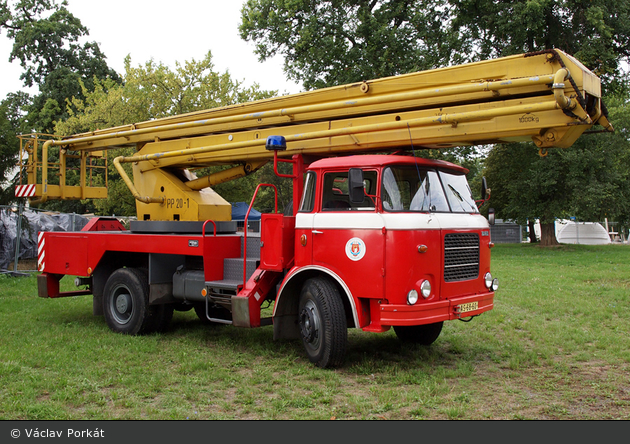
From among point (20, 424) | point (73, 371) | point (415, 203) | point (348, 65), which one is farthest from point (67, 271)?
point (348, 65)

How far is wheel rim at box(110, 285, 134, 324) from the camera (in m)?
9.16

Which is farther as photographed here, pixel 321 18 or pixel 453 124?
pixel 321 18

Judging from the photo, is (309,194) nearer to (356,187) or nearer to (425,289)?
(356,187)

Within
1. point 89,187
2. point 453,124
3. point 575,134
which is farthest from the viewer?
point 89,187

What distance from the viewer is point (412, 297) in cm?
625

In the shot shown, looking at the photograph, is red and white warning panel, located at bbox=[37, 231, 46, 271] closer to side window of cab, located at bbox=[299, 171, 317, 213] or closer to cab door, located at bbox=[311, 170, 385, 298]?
side window of cab, located at bbox=[299, 171, 317, 213]

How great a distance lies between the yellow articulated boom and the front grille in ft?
3.87

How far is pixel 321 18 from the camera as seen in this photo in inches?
1040

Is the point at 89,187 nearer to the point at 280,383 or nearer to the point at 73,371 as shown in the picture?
the point at 73,371

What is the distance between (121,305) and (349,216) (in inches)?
182

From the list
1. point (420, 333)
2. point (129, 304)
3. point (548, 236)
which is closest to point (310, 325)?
point (420, 333)

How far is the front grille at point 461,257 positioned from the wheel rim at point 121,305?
5151 millimetres

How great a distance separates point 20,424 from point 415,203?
15.1ft

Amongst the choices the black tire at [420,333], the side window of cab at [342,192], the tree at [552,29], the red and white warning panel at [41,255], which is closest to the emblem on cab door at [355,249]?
the side window of cab at [342,192]
